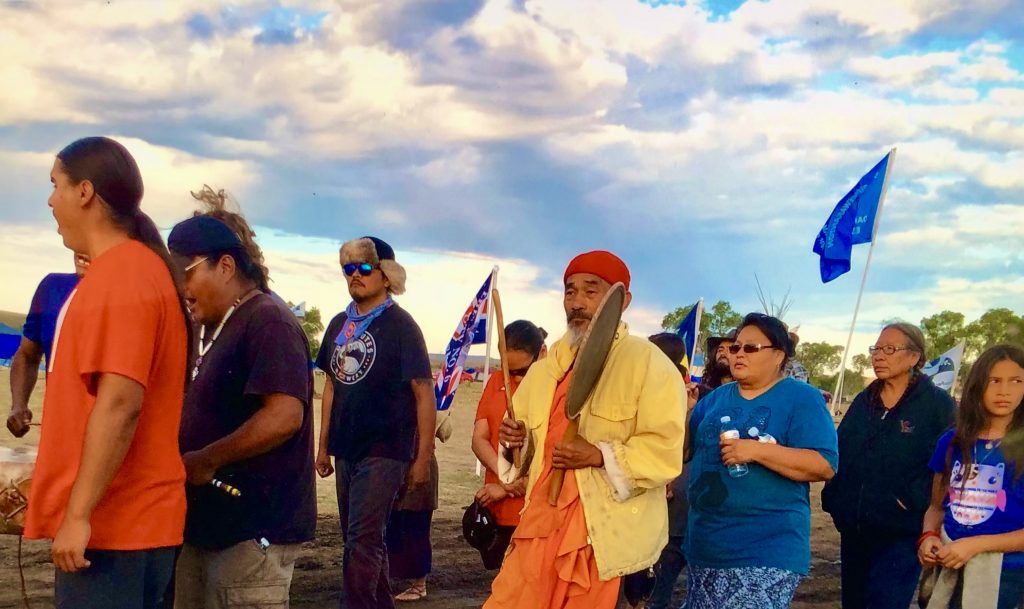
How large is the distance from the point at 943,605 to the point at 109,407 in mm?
3749

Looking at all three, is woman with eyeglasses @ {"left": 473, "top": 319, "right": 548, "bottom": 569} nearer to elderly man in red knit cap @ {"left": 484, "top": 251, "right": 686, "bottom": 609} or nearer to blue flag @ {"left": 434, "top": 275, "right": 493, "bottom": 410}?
elderly man in red knit cap @ {"left": 484, "top": 251, "right": 686, "bottom": 609}

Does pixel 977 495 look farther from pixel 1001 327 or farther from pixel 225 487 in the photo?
pixel 225 487

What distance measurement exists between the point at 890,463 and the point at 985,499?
87 centimetres

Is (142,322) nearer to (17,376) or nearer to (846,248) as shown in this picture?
(17,376)

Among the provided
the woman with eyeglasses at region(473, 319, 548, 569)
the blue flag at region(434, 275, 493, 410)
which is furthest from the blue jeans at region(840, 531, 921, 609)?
the blue flag at region(434, 275, 493, 410)

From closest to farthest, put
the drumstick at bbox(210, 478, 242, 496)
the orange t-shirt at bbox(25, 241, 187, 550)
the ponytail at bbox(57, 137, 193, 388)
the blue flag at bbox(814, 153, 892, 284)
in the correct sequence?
the orange t-shirt at bbox(25, 241, 187, 550) < the ponytail at bbox(57, 137, 193, 388) < the drumstick at bbox(210, 478, 242, 496) < the blue flag at bbox(814, 153, 892, 284)

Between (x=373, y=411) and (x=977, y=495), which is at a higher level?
(x=373, y=411)

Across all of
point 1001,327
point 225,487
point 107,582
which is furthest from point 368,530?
point 1001,327

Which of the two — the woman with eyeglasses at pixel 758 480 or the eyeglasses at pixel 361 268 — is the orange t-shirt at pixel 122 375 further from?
the eyeglasses at pixel 361 268

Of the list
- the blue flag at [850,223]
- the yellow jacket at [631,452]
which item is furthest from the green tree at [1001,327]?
the blue flag at [850,223]

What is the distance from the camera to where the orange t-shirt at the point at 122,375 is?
2816mm

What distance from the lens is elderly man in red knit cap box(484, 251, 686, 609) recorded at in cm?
390

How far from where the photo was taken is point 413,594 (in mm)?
7020

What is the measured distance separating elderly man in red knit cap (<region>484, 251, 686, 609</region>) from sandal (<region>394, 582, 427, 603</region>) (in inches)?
120
